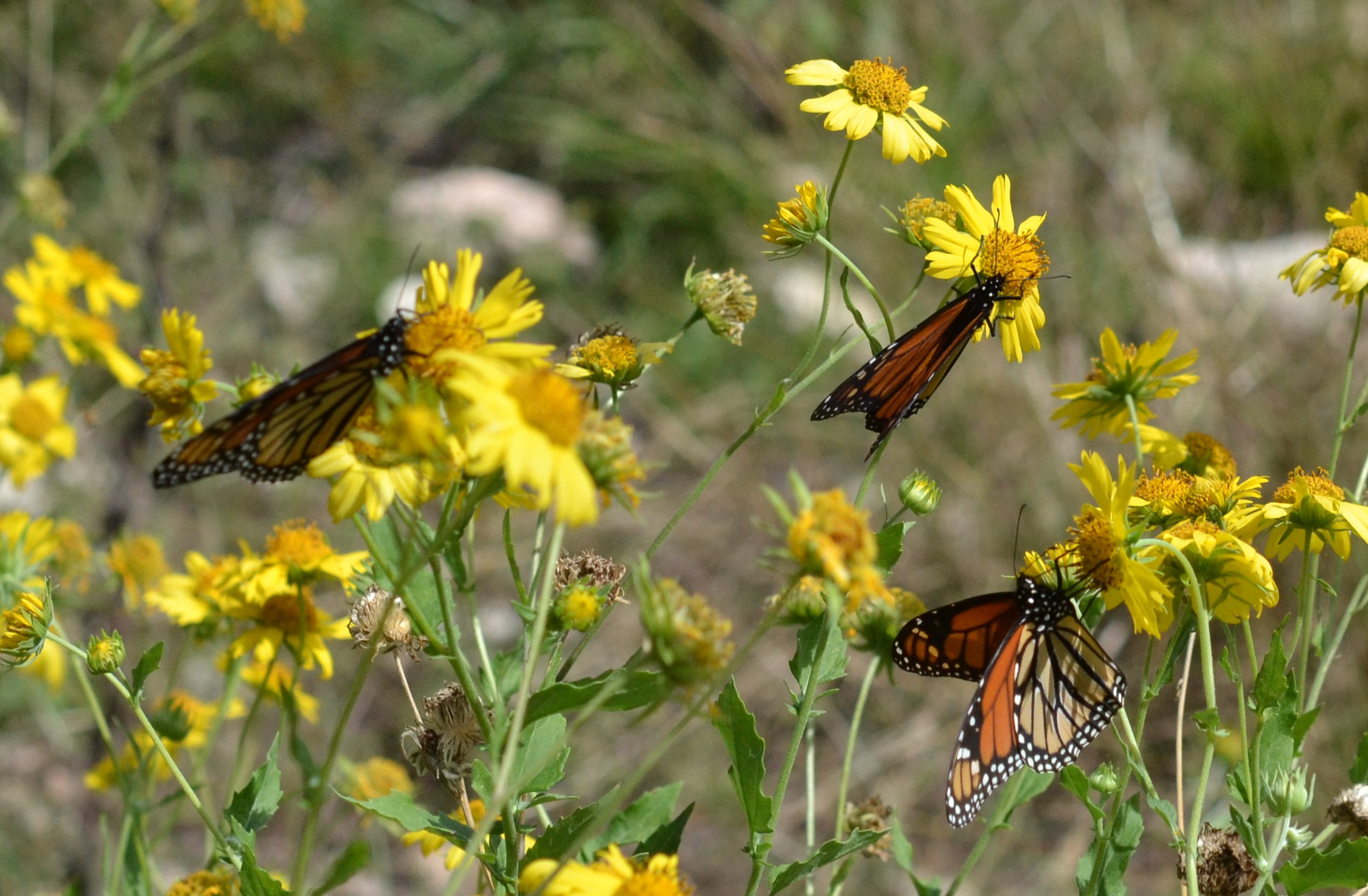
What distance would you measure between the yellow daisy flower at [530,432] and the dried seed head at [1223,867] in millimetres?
1073

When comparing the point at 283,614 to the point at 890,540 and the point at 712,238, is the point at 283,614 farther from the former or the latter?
the point at 712,238

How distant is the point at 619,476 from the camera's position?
3.72 feet

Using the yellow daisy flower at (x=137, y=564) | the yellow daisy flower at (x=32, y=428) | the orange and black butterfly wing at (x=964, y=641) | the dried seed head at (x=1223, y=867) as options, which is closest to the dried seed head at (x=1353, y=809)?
the dried seed head at (x=1223, y=867)

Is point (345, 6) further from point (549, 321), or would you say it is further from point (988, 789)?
point (988, 789)

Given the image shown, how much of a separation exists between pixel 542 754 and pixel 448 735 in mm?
157

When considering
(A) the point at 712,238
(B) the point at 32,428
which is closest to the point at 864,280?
(B) the point at 32,428

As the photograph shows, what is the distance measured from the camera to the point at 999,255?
5.82 ft

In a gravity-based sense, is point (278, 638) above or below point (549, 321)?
below

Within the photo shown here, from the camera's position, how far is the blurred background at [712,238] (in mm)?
Answer: 4082

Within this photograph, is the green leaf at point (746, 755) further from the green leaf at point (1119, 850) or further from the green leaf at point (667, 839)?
the green leaf at point (1119, 850)

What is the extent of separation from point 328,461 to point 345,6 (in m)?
6.25

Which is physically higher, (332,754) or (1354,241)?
(1354,241)

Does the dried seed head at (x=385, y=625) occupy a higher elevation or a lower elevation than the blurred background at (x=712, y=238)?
lower

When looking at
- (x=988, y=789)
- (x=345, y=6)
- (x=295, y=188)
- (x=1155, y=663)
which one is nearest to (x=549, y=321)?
(x=295, y=188)
